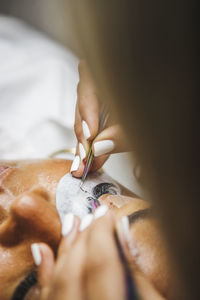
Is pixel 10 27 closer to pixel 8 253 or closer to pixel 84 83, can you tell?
pixel 84 83

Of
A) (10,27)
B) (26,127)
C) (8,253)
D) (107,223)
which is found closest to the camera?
(107,223)

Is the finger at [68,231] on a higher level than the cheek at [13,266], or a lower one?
higher

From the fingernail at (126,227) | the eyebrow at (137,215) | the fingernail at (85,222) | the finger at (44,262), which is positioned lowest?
the finger at (44,262)

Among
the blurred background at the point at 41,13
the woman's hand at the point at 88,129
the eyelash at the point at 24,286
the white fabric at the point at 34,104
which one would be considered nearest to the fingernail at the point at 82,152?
the woman's hand at the point at 88,129

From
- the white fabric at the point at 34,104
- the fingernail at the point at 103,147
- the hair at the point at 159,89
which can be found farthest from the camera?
the white fabric at the point at 34,104

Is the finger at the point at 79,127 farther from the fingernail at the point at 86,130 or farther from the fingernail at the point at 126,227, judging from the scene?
the fingernail at the point at 126,227

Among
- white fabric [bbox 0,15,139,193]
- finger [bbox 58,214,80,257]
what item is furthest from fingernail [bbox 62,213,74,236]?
white fabric [bbox 0,15,139,193]

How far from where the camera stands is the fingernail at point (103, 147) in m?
0.48

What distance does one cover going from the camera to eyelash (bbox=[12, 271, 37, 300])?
47 centimetres

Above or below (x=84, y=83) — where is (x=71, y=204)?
below

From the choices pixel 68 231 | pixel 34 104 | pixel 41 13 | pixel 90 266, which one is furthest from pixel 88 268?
pixel 41 13

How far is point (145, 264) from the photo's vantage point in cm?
41

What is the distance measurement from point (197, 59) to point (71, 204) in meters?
0.35

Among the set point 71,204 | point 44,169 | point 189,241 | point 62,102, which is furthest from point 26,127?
point 189,241
